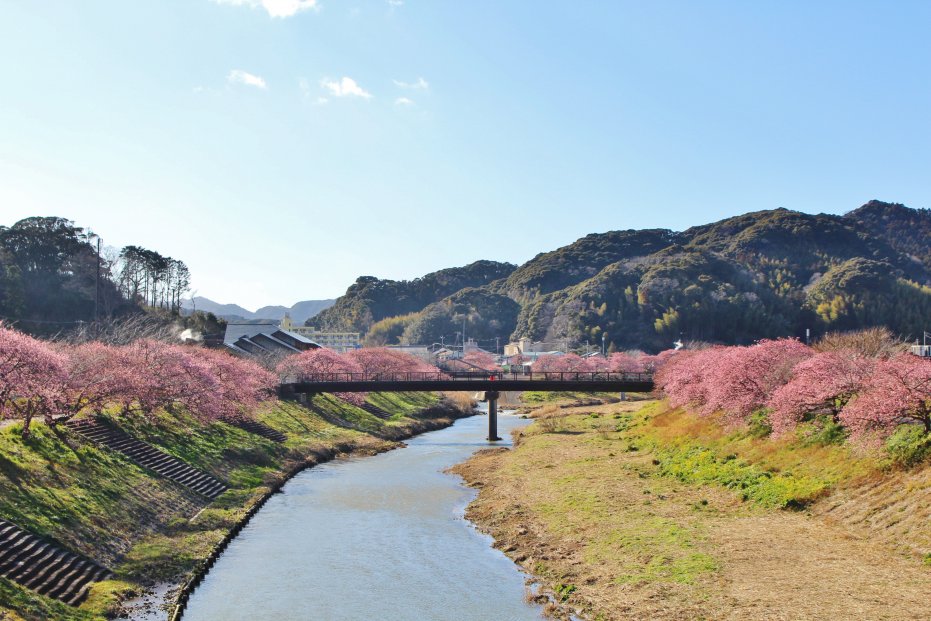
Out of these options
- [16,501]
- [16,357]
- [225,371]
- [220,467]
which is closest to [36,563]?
[16,501]

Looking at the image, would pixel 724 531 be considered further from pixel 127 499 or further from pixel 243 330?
pixel 243 330

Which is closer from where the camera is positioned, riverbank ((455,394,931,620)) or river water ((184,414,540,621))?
riverbank ((455,394,931,620))

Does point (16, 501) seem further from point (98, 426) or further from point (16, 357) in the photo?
point (98, 426)

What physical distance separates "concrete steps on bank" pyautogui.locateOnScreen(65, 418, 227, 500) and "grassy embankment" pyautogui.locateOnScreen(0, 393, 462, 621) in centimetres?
99

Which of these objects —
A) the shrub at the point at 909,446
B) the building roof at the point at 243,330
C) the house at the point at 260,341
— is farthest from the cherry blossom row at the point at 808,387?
the building roof at the point at 243,330

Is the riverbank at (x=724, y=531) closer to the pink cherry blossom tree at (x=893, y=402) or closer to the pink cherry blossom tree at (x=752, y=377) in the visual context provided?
the pink cherry blossom tree at (x=893, y=402)

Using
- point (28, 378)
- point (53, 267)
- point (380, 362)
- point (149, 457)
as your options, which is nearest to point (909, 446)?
point (149, 457)

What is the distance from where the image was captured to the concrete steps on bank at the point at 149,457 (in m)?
42.6

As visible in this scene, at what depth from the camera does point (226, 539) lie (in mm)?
34906

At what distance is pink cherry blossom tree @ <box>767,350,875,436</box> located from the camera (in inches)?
1478

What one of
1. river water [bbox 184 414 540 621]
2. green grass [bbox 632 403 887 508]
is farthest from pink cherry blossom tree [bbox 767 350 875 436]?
river water [bbox 184 414 540 621]

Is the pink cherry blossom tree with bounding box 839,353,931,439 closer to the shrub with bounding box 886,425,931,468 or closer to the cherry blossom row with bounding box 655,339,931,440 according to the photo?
the cherry blossom row with bounding box 655,339,931,440

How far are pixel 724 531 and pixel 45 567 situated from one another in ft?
86.2

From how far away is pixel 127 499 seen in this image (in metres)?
36.3
